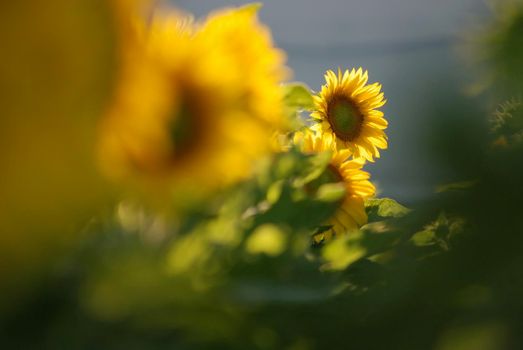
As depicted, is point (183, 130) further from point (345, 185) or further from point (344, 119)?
point (344, 119)

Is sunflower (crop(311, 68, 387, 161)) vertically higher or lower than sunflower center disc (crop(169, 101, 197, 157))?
higher

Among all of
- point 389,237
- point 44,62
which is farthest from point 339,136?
point 44,62

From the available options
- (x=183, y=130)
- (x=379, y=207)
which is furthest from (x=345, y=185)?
(x=183, y=130)

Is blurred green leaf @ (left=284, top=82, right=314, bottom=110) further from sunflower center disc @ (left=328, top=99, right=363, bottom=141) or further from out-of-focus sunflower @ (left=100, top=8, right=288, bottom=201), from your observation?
sunflower center disc @ (left=328, top=99, right=363, bottom=141)

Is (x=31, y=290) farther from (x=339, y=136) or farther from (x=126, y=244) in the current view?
(x=339, y=136)

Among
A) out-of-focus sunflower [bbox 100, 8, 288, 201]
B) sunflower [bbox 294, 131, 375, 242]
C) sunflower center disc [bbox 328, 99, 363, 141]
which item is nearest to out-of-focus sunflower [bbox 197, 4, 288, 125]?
out-of-focus sunflower [bbox 100, 8, 288, 201]

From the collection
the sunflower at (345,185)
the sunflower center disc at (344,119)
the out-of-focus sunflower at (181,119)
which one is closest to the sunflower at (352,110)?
the sunflower center disc at (344,119)

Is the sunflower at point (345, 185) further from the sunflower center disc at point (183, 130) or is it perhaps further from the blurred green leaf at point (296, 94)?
the sunflower center disc at point (183, 130)
